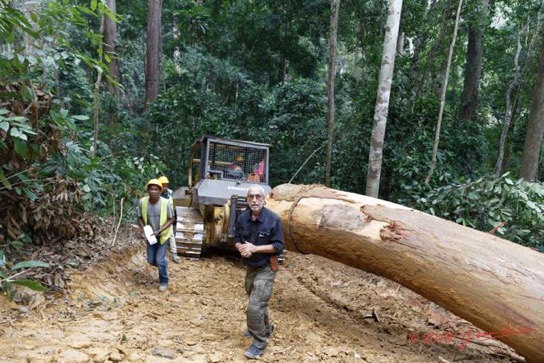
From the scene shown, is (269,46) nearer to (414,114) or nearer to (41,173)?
(414,114)

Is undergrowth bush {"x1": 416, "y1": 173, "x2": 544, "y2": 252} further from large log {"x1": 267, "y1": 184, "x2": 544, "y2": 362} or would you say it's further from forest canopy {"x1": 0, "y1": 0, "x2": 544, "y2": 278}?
large log {"x1": 267, "y1": 184, "x2": 544, "y2": 362}

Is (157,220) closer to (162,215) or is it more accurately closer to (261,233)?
(162,215)

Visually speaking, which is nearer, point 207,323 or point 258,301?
point 258,301

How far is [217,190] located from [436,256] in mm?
4200

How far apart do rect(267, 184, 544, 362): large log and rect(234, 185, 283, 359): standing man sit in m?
1.03

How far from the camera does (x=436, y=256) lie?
390 cm

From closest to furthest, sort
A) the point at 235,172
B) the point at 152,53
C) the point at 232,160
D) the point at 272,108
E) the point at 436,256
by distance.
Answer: the point at 436,256 → the point at 235,172 → the point at 232,160 → the point at 272,108 → the point at 152,53

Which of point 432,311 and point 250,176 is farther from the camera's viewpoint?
point 250,176

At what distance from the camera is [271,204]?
544cm

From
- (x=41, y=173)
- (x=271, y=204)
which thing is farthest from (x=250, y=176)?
(x=41, y=173)

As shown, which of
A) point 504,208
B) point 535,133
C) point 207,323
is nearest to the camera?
point 207,323

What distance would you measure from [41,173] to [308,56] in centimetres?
1519

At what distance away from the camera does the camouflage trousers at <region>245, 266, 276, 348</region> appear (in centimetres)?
373

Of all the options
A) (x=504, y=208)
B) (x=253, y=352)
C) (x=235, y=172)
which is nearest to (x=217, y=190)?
(x=235, y=172)
